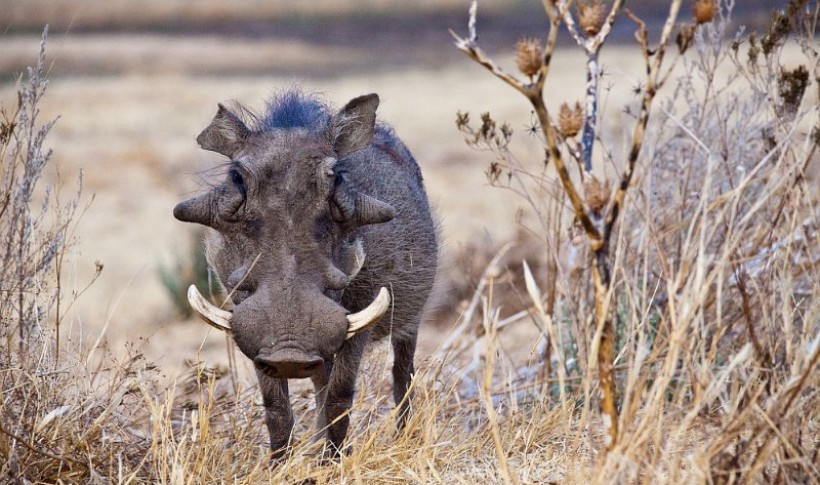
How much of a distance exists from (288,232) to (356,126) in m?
0.60

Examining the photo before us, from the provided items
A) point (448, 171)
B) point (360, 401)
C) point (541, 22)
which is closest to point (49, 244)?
point (360, 401)

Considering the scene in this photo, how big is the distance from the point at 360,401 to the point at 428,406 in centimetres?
24

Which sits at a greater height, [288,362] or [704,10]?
[704,10]

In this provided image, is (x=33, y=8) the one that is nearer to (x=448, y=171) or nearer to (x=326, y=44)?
(x=448, y=171)

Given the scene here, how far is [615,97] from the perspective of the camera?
18.9 m

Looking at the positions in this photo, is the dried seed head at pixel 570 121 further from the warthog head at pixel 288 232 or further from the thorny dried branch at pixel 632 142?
the warthog head at pixel 288 232

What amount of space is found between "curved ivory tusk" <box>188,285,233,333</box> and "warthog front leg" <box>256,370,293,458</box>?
0.49m

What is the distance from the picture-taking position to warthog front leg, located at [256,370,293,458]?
11.4ft

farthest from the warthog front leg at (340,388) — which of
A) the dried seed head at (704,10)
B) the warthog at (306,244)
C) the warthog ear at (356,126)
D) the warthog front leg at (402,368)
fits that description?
the dried seed head at (704,10)

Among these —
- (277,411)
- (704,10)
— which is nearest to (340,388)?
(277,411)

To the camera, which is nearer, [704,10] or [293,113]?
[704,10]

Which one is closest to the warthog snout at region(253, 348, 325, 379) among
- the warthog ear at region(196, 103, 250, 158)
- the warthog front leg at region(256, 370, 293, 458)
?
the warthog front leg at region(256, 370, 293, 458)

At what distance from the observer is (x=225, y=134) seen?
346cm

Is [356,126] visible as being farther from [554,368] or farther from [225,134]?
[554,368]
